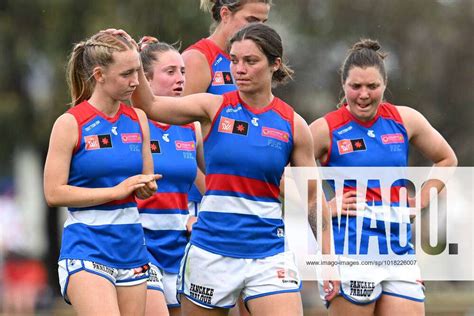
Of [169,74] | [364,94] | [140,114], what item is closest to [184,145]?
[169,74]

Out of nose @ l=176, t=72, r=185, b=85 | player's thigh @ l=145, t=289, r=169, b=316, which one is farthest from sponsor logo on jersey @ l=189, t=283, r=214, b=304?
nose @ l=176, t=72, r=185, b=85

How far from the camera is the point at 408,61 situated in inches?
712

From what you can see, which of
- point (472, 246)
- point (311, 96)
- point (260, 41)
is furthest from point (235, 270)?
point (311, 96)

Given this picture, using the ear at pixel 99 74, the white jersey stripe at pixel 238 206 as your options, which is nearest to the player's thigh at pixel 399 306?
the white jersey stripe at pixel 238 206

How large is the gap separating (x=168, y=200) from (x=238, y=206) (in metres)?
0.81

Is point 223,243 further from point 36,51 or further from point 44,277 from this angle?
point 44,277

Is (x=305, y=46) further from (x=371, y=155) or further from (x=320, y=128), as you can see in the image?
(x=371, y=155)

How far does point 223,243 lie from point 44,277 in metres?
14.0

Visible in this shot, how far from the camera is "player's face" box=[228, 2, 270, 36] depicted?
22.9 feet

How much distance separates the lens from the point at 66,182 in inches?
225

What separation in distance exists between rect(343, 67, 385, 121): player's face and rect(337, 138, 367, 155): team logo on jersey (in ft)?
0.53

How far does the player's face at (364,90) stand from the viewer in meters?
6.70

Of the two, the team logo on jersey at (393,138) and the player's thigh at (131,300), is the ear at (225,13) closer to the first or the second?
the team logo on jersey at (393,138)

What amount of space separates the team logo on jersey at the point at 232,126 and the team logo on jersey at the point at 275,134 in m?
0.10
